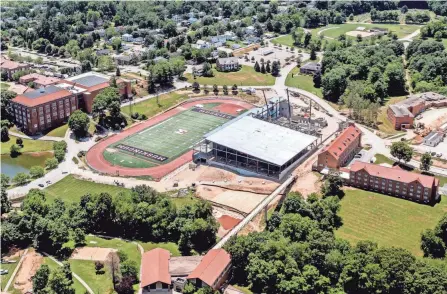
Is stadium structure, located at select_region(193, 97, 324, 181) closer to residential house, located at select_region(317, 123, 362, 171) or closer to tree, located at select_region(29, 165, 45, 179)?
residential house, located at select_region(317, 123, 362, 171)

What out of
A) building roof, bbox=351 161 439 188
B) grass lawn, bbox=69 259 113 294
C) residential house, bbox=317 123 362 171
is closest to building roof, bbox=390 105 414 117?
residential house, bbox=317 123 362 171

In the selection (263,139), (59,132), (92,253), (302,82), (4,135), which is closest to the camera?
(92,253)

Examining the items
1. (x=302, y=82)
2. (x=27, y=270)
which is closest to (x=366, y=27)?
(x=302, y=82)

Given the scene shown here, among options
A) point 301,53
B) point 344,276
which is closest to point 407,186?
point 344,276

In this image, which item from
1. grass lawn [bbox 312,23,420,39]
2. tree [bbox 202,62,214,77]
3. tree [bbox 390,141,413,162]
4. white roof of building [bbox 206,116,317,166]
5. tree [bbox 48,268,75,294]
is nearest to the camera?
tree [bbox 48,268,75,294]

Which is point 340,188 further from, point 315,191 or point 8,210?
point 8,210

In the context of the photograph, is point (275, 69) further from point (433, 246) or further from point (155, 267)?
point (155, 267)
